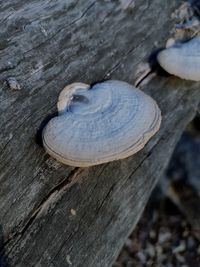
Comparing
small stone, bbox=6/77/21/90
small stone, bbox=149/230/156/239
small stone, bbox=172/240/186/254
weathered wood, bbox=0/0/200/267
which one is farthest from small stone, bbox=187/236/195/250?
small stone, bbox=6/77/21/90

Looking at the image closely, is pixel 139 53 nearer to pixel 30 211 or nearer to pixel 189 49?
pixel 189 49

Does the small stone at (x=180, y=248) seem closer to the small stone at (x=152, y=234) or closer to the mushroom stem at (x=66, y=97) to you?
the small stone at (x=152, y=234)

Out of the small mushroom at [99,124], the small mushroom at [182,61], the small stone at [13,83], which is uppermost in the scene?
the small stone at [13,83]

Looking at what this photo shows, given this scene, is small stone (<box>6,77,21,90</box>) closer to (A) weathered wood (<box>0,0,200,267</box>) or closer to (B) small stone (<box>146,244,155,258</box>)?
A: (A) weathered wood (<box>0,0,200,267</box>)

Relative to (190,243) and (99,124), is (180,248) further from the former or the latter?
(99,124)

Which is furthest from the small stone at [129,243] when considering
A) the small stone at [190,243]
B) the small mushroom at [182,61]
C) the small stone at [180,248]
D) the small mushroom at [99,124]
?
the small mushroom at [99,124]

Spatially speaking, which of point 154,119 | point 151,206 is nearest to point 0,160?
point 154,119

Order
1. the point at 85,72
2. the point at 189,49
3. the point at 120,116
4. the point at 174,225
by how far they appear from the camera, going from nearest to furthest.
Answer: the point at 120,116, the point at 85,72, the point at 189,49, the point at 174,225
